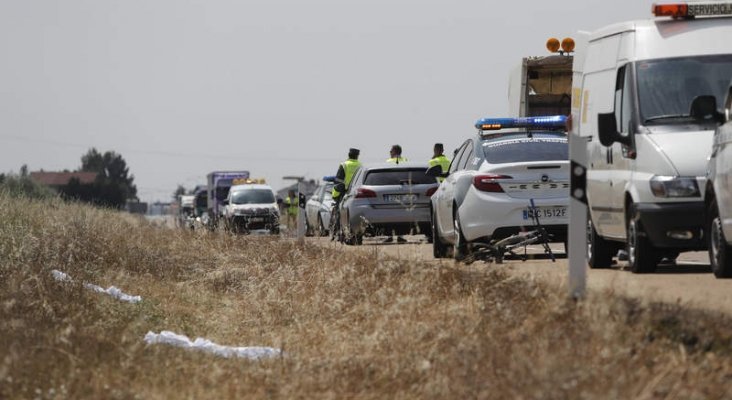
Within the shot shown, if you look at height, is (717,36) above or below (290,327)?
above

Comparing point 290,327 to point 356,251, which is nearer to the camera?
point 290,327

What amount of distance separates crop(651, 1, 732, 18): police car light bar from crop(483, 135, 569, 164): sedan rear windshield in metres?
3.13

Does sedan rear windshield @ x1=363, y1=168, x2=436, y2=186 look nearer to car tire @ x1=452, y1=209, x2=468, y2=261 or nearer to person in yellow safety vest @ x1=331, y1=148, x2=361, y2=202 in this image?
person in yellow safety vest @ x1=331, y1=148, x2=361, y2=202

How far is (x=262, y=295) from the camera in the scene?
15.4m

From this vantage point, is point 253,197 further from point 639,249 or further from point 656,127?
point 639,249

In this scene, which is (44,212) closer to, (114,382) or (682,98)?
(682,98)

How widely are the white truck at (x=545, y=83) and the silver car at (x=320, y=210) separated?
10168mm

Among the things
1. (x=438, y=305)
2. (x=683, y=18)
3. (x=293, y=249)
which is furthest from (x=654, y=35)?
(x=293, y=249)

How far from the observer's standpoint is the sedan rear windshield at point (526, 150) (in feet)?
57.3

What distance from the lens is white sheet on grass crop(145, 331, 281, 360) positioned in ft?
34.8

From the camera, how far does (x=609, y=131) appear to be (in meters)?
14.0

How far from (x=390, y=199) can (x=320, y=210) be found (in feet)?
38.4

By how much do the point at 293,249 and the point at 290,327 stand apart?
24.2 feet

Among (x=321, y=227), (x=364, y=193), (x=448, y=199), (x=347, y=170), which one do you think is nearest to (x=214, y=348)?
(x=448, y=199)
